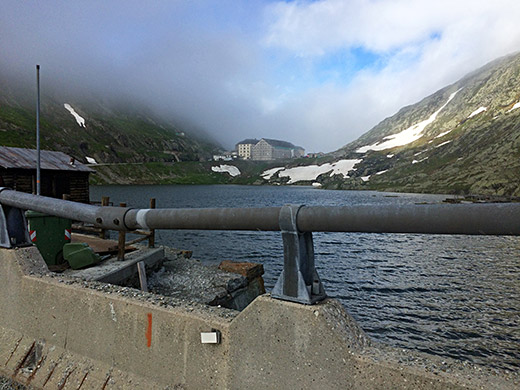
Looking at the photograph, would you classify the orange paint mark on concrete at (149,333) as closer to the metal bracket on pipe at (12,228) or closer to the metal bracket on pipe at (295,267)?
the metal bracket on pipe at (295,267)

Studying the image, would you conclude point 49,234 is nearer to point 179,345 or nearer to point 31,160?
point 179,345

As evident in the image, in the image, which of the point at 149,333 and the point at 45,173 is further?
the point at 45,173

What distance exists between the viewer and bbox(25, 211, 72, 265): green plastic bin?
1072cm

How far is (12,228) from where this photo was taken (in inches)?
202

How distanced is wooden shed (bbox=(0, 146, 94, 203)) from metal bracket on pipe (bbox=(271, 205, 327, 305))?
136 feet

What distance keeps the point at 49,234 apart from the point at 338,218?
→ 11267 mm

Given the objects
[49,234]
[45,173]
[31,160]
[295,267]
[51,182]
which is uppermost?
[31,160]

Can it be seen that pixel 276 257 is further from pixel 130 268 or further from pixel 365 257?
pixel 130 268

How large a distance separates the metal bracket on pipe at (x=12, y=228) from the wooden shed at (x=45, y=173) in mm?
37642

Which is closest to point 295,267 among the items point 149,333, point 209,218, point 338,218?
point 338,218

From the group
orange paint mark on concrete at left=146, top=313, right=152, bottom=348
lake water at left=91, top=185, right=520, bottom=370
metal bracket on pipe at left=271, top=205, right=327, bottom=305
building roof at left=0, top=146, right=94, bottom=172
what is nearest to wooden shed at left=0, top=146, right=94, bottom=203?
building roof at left=0, top=146, right=94, bottom=172

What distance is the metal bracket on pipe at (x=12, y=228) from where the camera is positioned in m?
5.04

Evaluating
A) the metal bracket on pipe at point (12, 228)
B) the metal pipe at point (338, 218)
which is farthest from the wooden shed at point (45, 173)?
the metal pipe at point (338, 218)

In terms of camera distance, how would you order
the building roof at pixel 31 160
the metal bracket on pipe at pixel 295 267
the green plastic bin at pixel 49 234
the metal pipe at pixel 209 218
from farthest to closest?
1. the building roof at pixel 31 160
2. the green plastic bin at pixel 49 234
3. the metal pipe at pixel 209 218
4. the metal bracket on pipe at pixel 295 267
